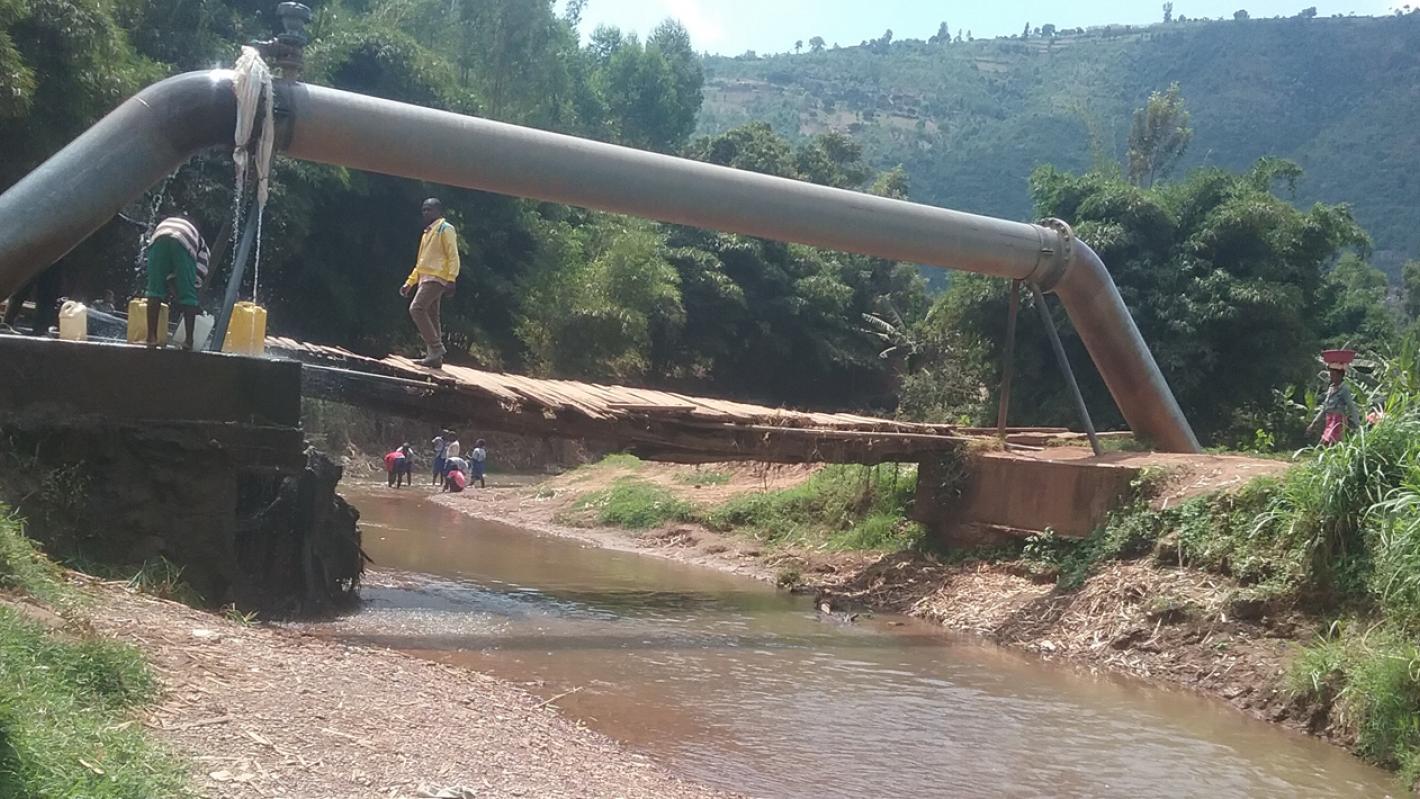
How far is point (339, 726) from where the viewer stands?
5.85 metres

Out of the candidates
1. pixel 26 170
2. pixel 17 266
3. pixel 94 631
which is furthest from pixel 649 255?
pixel 94 631

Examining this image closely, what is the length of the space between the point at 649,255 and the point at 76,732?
33.3 m

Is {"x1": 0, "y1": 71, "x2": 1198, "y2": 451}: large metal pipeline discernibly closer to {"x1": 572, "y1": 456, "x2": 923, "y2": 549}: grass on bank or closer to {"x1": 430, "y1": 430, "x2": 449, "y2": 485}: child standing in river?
{"x1": 572, "y1": 456, "x2": 923, "y2": 549}: grass on bank

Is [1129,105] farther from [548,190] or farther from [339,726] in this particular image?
[339,726]

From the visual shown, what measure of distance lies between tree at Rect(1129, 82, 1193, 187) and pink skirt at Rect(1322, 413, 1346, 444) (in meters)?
37.7

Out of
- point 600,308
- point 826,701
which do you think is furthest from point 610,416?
point 600,308

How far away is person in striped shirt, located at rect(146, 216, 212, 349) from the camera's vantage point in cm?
890

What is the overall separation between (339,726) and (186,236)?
460cm

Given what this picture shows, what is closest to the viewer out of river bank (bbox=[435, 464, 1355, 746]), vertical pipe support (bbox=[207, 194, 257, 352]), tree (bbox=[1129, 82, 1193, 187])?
vertical pipe support (bbox=[207, 194, 257, 352])

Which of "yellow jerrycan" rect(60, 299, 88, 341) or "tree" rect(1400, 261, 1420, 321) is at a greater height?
"tree" rect(1400, 261, 1420, 321)

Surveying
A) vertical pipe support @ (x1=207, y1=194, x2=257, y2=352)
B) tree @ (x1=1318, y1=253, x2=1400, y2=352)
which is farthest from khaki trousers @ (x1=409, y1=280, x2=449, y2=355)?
tree @ (x1=1318, y1=253, x2=1400, y2=352)

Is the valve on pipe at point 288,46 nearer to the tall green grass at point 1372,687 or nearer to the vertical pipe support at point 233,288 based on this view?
the vertical pipe support at point 233,288

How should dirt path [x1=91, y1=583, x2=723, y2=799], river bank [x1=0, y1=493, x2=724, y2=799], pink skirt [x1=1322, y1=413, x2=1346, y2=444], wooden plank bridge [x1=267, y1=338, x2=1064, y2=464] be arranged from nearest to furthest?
1. river bank [x1=0, y1=493, x2=724, y2=799]
2. dirt path [x1=91, y1=583, x2=723, y2=799]
3. wooden plank bridge [x1=267, y1=338, x2=1064, y2=464]
4. pink skirt [x1=1322, y1=413, x2=1346, y2=444]

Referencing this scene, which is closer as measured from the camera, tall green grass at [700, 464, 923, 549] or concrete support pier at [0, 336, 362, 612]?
concrete support pier at [0, 336, 362, 612]
